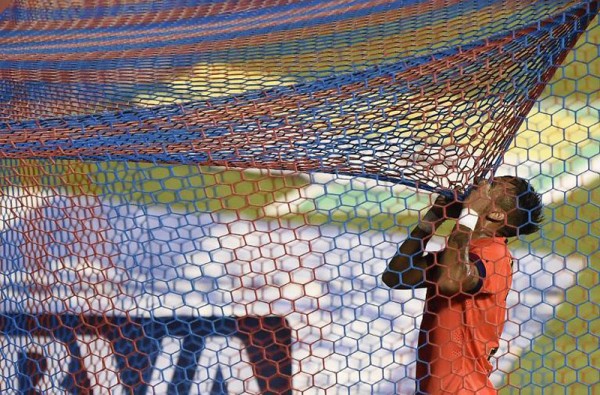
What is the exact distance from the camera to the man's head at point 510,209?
1.42 m

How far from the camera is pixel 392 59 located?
1.57m

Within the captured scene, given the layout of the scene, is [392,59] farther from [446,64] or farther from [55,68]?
[55,68]

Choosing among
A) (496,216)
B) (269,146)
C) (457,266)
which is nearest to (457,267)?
(457,266)

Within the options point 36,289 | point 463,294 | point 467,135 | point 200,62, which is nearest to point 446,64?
point 467,135

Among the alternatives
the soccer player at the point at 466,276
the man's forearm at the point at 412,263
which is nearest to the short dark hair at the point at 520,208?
the soccer player at the point at 466,276

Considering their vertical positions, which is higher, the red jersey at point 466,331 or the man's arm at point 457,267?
the man's arm at point 457,267

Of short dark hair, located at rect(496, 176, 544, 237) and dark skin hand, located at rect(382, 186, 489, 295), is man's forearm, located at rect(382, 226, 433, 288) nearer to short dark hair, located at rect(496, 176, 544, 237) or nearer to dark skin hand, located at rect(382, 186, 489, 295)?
dark skin hand, located at rect(382, 186, 489, 295)

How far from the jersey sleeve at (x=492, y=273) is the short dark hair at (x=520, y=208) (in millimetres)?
47

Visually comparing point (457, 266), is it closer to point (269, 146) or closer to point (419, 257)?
point (419, 257)

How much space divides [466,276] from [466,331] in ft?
0.41

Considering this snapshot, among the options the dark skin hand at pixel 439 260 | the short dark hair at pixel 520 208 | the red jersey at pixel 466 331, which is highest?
the dark skin hand at pixel 439 260

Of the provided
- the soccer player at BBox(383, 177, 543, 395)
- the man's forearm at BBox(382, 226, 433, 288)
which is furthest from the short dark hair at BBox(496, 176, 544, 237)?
the man's forearm at BBox(382, 226, 433, 288)

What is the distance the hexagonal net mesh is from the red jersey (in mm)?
53

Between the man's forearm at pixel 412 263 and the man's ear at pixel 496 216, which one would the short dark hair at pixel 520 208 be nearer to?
the man's ear at pixel 496 216
